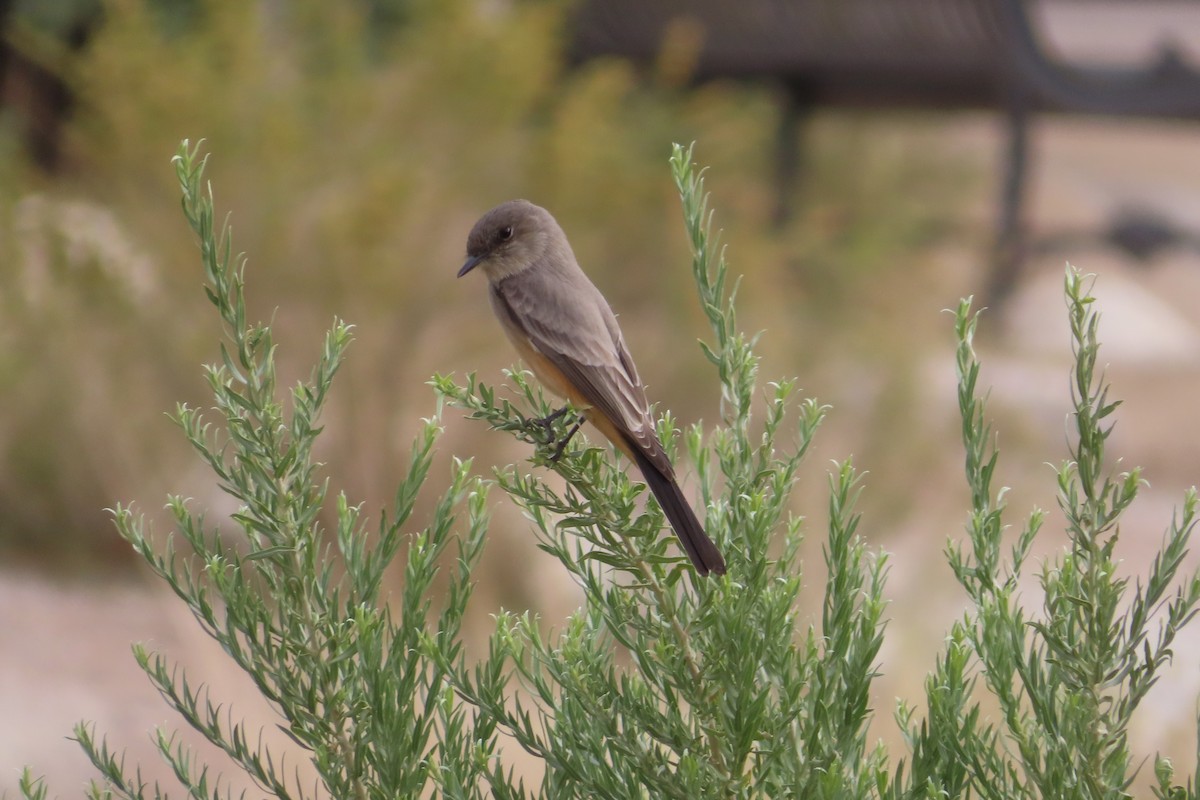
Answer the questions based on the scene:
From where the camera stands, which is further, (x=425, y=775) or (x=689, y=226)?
(x=689, y=226)

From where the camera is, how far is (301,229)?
283 inches

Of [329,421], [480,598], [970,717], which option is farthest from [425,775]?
[329,421]

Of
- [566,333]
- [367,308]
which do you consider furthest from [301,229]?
[566,333]

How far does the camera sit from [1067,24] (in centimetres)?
1195

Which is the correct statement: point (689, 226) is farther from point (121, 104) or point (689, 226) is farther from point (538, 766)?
point (121, 104)

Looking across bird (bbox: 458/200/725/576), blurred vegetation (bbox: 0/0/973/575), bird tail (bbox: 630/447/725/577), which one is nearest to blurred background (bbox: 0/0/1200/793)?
blurred vegetation (bbox: 0/0/973/575)

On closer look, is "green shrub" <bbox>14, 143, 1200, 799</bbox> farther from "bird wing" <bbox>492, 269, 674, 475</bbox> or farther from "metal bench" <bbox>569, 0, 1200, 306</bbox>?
"metal bench" <bbox>569, 0, 1200, 306</bbox>

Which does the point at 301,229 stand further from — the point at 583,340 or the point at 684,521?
the point at 684,521

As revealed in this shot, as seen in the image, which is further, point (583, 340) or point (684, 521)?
point (583, 340)

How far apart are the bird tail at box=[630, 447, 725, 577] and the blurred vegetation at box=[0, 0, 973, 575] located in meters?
4.59

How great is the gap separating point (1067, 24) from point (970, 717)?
37.1 ft

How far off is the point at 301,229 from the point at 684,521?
5497mm

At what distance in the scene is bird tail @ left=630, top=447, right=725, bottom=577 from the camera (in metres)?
1.95

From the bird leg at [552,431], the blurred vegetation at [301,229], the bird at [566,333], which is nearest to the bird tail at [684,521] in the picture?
the bird at [566,333]
